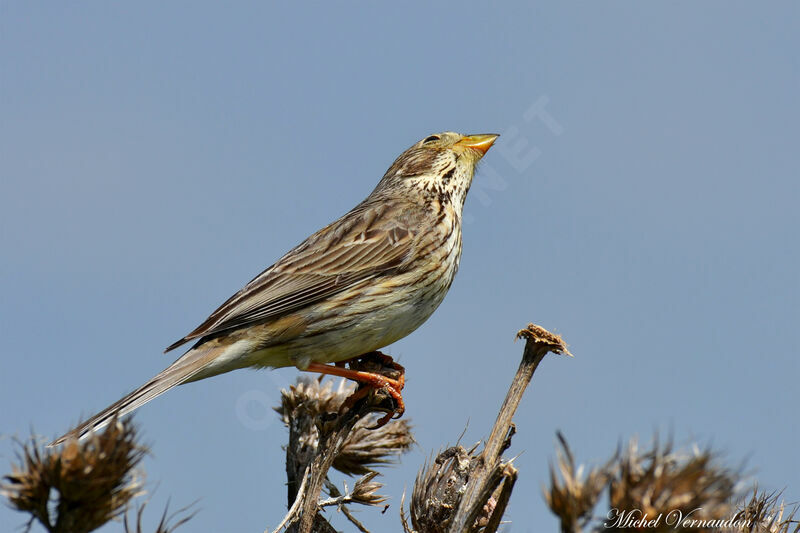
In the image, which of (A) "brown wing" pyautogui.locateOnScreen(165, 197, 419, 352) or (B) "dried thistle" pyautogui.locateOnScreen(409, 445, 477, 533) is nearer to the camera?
(B) "dried thistle" pyautogui.locateOnScreen(409, 445, 477, 533)

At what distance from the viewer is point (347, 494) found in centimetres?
502

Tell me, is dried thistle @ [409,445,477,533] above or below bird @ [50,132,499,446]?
below

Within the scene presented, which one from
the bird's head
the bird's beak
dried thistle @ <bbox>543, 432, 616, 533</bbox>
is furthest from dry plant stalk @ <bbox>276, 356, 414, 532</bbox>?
the bird's beak

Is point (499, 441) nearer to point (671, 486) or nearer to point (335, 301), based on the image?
point (671, 486)

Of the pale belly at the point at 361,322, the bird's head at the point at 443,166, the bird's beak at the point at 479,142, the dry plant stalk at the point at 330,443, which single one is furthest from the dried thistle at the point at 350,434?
the bird's beak at the point at 479,142

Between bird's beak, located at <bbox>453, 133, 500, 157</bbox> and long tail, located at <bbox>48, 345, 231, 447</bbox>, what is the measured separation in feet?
11.8

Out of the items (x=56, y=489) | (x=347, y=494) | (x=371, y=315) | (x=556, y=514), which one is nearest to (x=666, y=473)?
(x=556, y=514)

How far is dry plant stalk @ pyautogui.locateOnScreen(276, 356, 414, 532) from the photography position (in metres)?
4.72

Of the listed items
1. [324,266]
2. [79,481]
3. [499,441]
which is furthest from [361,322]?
[79,481]

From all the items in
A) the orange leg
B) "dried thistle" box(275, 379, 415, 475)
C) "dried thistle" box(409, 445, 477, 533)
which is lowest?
"dried thistle" box(409, 445, 477, 533)

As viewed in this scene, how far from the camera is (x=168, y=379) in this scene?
675cm

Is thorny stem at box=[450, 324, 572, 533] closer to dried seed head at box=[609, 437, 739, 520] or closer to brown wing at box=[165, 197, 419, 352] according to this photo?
dried seed head at box=[609, 437, 739, 520]

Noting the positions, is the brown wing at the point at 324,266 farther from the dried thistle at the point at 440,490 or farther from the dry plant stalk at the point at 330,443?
the dried thistle at the point at 440,490

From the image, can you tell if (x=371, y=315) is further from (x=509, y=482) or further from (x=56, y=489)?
(x=56, y=489)
